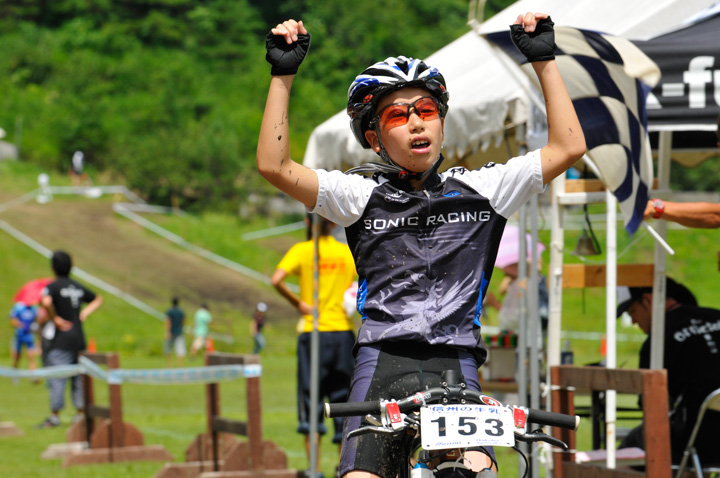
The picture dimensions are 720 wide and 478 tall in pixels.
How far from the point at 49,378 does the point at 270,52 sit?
34.4 feet

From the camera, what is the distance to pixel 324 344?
9633mm

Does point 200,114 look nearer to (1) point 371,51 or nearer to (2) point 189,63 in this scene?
(2) point 189,63

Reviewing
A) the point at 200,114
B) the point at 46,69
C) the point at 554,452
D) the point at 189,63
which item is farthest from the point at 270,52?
the point at 189,63

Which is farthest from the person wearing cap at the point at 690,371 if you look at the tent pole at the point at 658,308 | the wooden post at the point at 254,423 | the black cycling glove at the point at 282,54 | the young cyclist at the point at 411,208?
the black cycling glove at the point at 282,54

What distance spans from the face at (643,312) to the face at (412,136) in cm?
398

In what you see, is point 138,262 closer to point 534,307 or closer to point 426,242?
point 534,307

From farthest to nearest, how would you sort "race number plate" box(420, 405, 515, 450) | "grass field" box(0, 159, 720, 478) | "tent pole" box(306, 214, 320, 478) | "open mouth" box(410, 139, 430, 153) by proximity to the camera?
"grass field" box(0, 159, 720, 478)
"tent pole" box(306, 214, 320, 478)
"open mouth" box(410, 139, 430, 153)
"race number plate" box(420, 405, 515, 450)

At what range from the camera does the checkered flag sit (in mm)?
5703

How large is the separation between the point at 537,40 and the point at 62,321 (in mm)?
10701

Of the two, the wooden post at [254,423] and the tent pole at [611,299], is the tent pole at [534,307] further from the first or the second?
the wooden post at [254,423]

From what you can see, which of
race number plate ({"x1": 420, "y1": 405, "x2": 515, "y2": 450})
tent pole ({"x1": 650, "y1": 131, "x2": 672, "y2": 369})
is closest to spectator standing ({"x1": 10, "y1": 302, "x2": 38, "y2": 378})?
tent pole ({"x1": 650, "y1": 131, "x2": 672, "y2": 369})

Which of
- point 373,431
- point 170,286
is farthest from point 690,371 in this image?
point 170,286

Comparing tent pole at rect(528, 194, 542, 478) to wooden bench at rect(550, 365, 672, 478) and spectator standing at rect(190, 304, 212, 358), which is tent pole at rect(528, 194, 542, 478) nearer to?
wooden bench at rect(550, 365, 672, 478)

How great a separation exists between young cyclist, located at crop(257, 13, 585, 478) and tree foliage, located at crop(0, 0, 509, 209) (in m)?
55.9
